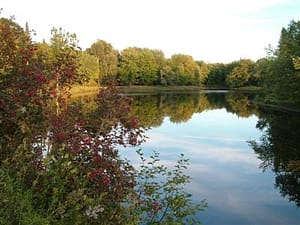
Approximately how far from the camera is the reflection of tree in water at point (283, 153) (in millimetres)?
15784

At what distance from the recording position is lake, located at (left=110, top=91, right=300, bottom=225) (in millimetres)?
12936

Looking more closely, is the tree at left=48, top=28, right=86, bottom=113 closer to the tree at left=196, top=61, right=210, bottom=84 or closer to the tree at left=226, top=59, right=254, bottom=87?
the tree at left=226, top=59, right=254, bottom=87

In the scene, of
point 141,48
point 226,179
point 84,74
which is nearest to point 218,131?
point 226,179

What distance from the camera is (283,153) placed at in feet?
72.5

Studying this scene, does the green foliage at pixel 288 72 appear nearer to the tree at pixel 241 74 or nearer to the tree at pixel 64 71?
the tree at pixel 64 71

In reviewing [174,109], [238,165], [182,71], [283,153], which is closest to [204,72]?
[182,71]

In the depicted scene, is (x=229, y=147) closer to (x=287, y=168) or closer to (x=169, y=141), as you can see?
(x=169, y=141)

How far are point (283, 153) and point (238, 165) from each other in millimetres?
3876

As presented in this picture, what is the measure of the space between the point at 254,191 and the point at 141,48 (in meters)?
106

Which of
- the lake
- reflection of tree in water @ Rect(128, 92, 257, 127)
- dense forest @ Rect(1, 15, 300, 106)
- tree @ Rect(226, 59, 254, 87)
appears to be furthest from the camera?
tree @ Rect(226, 59, 254, 87)

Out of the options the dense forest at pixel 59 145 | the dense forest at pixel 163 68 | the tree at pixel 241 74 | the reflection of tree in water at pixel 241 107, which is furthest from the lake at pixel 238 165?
the tree at pixel 241 74

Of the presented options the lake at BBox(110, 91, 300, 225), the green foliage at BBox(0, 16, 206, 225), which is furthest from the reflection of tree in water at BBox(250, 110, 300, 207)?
the green foliage at BBox(0, 16, 206, 225)

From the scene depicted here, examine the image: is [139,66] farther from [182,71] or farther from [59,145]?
[59,145]

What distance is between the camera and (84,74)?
685 cm
